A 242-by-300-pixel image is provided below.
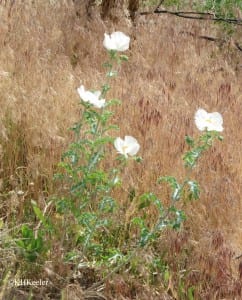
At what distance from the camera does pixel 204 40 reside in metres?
6.13

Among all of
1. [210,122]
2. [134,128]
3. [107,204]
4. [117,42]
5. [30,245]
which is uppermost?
[134,128]

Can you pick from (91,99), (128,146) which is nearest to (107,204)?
(128,146)

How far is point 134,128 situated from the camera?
3334 mm

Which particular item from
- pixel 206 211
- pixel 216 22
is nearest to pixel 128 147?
pixel 206 211

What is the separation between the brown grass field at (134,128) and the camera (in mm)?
2309

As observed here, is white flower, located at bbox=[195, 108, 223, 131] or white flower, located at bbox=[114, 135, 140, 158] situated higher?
white flower, located at bbox=[195, 108, 223, 131]

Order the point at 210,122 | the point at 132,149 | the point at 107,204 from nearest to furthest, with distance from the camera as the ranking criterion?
the point at 132,149 < the point at 210,122 < the point at 107,204

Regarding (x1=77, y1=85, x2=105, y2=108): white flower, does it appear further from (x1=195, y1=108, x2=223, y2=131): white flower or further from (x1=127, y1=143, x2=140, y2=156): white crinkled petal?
(x1=195, y1=108, x2=223, y2=131): white flower

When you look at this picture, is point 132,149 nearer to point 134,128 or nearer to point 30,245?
point 30,245

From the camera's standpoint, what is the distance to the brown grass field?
231cm

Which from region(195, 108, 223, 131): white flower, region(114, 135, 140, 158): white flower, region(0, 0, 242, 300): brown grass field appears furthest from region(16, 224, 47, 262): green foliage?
region(195, 108, 223, 131): white flower

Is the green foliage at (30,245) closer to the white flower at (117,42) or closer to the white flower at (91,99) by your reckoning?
the white flower at (91,99)

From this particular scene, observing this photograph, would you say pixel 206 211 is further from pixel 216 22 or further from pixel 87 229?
pixel 216 22

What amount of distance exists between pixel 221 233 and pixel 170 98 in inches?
68.4
